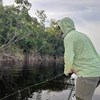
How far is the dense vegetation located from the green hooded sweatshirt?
1702 inches

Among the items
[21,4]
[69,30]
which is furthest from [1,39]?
[69,30]

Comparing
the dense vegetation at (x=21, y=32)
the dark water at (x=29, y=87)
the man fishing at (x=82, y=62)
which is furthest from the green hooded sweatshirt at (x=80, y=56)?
the dense vegetation at (x=21, y=32)

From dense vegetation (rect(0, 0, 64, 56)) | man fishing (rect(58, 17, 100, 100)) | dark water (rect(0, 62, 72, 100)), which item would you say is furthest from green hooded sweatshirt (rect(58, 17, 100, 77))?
dense vegetation (rect(0, 0, 64, 56))

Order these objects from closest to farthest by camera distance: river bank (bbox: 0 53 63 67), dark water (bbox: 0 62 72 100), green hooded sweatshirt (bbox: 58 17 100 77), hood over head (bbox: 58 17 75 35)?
green hooded sweatshirt (bbox: 58 17 100 77) → hood over head (bbox: 58 17 75 35) → dark water (bbox: 0 62 72 100) → river bank (bbox: 0 53 63 67)

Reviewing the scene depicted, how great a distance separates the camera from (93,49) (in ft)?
14.9

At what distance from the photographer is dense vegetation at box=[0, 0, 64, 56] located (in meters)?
60.0

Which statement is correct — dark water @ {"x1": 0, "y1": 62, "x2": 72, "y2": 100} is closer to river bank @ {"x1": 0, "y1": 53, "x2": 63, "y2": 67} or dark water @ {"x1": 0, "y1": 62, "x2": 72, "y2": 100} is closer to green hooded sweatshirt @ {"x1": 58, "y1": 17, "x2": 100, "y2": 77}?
green hooded sweatshirt @ {"x1": 58, "y1": 17, "x2": 100, "y2": 77}

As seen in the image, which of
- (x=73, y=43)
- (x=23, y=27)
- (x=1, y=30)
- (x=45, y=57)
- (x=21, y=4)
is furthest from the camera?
(x=45, y=57)

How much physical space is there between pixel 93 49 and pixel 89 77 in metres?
0.43

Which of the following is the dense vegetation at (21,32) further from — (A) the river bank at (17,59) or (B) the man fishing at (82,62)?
(B) the man fishing at (82,62)

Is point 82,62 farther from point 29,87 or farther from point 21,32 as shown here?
point 21,32

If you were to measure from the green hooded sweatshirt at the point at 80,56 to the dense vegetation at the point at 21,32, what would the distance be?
43.2m

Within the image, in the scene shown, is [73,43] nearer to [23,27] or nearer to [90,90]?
[90,90]

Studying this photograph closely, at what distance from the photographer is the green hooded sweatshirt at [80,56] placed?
437cm
